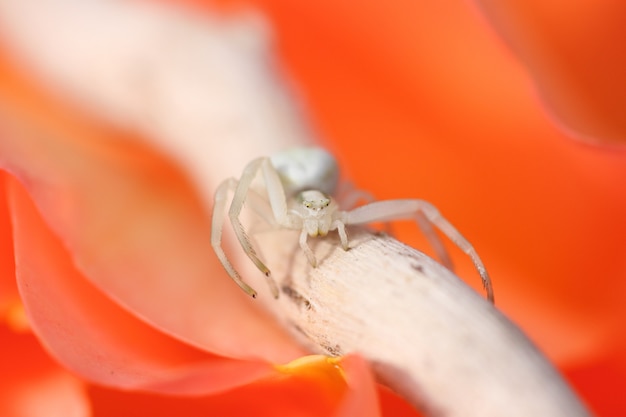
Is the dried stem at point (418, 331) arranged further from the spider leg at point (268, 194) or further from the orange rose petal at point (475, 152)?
the orange rose petal at point (475, 152)

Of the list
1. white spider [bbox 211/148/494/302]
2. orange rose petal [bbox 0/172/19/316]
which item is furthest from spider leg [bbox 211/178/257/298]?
orange rose petal [bbox 0/172/19/316]

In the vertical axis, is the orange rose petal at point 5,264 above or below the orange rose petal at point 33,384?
above

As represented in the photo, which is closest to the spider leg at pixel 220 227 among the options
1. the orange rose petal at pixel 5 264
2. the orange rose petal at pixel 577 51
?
the orange rose petal at pixel 5 264

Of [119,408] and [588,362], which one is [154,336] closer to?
[119,408]

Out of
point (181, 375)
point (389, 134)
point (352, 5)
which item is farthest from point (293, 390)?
point (352, 5)

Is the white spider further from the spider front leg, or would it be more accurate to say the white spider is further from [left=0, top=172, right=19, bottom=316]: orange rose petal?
[left=0, top=172, right=19, bottom=316]: orange rose petal

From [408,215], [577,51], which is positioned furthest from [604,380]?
[577,51]
